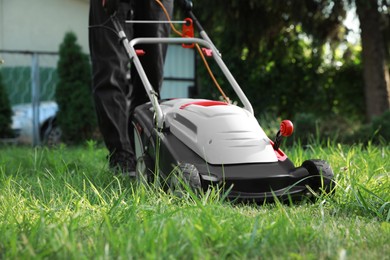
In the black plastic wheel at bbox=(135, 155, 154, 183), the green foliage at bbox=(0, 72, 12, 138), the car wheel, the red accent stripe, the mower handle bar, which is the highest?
the mower handle bar

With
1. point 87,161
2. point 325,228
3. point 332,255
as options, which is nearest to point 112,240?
point 332,255

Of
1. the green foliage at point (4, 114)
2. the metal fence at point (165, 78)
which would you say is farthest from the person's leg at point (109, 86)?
the metal fence at point (165, 78)

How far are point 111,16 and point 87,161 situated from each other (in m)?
1.17

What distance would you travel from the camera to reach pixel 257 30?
7.37 metres

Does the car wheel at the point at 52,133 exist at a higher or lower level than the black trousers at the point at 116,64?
lower

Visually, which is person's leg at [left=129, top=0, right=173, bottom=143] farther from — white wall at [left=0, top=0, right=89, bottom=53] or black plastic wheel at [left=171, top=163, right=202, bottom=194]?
white wall at [left=0, top=0, right=89, bottom=53]

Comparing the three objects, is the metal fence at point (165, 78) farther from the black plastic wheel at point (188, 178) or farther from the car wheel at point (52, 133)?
the black plastic wheel at point (188, 178)

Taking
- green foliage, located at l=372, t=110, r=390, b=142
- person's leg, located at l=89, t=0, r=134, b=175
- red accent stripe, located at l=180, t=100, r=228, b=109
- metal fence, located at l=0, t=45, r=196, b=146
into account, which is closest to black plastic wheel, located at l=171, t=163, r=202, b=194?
red accent stripe, located at l=180, t=100, r=228, b=109

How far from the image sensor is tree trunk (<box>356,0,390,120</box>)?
22.7 ft

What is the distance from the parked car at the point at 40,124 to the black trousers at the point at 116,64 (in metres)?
5.27

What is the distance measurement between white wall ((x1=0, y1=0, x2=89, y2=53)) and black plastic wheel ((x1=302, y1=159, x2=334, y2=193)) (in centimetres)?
944

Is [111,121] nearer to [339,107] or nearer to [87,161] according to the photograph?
[87,161]

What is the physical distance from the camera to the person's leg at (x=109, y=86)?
3115 millimetres

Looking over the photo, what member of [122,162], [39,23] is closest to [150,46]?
[122,162]
